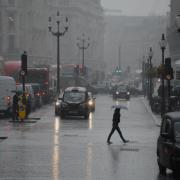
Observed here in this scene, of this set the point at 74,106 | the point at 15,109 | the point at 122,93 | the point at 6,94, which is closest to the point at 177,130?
the point at 15,109

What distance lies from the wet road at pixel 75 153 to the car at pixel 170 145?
444mm

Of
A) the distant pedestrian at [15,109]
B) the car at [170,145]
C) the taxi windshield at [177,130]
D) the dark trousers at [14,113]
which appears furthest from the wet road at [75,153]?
the distant pedestrian at [15,109]

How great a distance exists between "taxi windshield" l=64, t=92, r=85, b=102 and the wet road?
28.7 ft

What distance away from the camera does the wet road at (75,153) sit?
22.2 metres

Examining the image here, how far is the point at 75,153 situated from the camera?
28562 mm

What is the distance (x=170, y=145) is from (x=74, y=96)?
35507 millimetres

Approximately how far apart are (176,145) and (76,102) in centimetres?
3421

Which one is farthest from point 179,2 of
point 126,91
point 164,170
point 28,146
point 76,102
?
point 164,170

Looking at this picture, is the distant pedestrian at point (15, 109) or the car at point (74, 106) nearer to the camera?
the distant pedestrian at point (15, 109)

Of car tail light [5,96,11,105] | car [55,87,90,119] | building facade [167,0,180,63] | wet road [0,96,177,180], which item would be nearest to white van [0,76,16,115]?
car tail light [5,96,11,105]

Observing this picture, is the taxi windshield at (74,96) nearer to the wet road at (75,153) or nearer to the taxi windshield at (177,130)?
the wet road at (75,153)

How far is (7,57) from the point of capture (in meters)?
140

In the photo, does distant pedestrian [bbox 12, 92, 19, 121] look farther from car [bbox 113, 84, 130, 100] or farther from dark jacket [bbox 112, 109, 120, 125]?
car [bbox 113, 84, 130, 100]

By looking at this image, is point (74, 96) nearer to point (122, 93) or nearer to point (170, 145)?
point (170, 145)
